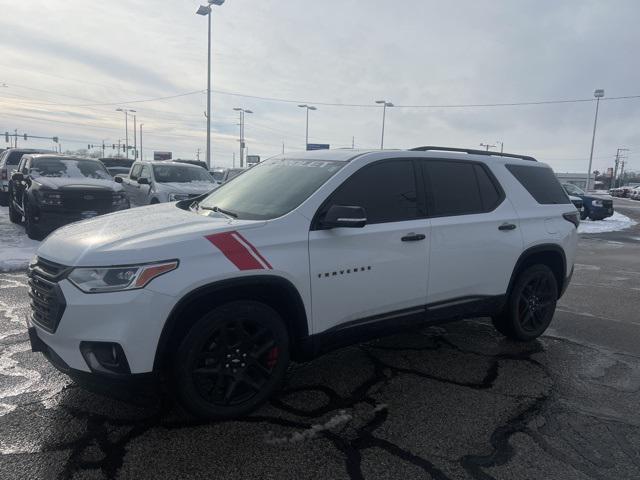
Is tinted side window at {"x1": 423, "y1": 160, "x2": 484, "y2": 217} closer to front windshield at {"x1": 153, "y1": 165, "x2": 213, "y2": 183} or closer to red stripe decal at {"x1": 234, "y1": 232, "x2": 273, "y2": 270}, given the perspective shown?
red stripe decal at {"x1": 234, "y1": 232, "x2": 273, "y2": 270}

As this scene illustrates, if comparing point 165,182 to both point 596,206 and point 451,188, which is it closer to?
point 451,188

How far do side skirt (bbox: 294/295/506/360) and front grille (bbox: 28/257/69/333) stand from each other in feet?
5.08

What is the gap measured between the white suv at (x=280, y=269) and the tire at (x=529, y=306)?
29mm

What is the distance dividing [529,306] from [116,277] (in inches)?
155

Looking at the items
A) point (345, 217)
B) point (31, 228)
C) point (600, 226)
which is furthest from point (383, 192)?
point (600, 226)

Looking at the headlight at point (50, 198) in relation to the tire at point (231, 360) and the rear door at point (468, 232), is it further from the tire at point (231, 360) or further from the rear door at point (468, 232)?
the rear door at point (468, 232)

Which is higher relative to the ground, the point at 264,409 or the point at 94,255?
the point at 94,255

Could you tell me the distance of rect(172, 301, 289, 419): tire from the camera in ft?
9.87

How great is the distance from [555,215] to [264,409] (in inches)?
139

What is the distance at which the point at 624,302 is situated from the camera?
22.7 feet

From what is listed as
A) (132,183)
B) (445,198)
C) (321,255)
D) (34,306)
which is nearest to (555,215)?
(445,198)

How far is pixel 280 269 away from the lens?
320 centimetres

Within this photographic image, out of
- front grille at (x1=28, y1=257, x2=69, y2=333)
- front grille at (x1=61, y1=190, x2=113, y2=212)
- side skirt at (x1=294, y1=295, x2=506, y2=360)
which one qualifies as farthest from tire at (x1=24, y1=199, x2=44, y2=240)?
side skirt at (x1=294, y1=295, x2=506, y2=360)

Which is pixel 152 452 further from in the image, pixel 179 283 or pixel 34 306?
pixel 34 306
